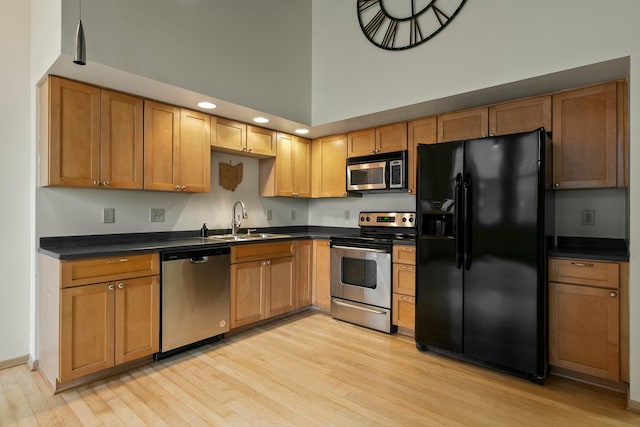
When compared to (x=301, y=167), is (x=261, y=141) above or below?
above

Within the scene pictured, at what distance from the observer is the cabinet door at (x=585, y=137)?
2514 millimetres

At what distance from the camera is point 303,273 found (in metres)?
4.06

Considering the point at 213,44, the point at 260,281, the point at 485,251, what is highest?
the point at 213,44

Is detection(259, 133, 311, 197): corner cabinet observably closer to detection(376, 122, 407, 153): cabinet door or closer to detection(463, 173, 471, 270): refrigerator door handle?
detection(376, 122, 407, 153): cabinet door

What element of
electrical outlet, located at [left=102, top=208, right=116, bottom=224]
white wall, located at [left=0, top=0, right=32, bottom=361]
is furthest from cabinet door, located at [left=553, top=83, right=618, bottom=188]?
white wall, located at [left=0, top=0, right=32, bottom=361]

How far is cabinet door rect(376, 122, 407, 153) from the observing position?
3645mm

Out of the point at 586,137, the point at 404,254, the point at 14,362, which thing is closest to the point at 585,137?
the point at 586,137

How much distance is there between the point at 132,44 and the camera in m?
2.47

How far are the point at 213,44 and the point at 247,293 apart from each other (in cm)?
232

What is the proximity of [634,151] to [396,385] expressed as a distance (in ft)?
7.14

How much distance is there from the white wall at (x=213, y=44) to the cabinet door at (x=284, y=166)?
1.48ft

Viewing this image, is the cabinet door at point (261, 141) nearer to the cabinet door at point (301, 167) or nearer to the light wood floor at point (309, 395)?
the cabinet door at point (301, 167)

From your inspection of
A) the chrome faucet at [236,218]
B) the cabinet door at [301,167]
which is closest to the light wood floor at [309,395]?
the chrome faucet at [236,218]

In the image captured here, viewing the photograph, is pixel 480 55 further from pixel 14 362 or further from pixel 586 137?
pixel 14 362
